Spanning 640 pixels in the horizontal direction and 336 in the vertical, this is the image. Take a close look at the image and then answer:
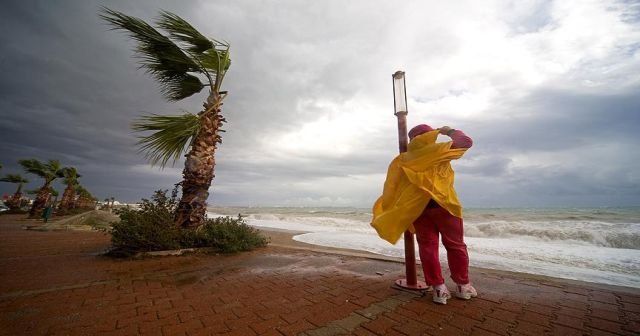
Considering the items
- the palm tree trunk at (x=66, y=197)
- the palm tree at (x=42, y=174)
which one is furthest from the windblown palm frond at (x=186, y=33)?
the palm tree trunk at (x=66, y=197)

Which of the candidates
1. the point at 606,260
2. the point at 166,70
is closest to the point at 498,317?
the point at 606,260

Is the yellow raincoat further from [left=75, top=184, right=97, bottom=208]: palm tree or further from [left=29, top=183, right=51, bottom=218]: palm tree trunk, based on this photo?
[left=75, top=184, right=97, bottom=208]: palm tree

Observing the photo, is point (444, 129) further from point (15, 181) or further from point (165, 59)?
point (15, 181)

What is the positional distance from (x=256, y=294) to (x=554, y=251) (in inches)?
317

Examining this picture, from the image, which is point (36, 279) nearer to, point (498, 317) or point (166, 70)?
point (166, 70)

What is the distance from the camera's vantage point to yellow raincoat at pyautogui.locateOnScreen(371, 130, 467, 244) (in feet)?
9.20

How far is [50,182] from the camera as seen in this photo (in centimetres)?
2133

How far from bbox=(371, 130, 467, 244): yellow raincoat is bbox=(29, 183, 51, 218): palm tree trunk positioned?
29023 millimetres

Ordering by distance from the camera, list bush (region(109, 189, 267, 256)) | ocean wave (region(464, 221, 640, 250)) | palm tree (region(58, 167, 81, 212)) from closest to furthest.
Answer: bush (region(109, 189, 267, 256)) < ocean wave (region(464, 221, 640, 250)) < palm tree (region(58, 167, 81, 212))

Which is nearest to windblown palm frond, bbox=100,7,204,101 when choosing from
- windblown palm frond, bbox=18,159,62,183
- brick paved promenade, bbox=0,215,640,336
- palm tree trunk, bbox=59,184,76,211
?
brick paved promenade, bbox=0,215,640,336

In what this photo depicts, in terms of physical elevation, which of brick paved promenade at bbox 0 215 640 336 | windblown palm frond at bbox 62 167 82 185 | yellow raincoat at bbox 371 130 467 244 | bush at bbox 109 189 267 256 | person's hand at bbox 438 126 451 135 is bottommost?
brick paved promenade at bbox 0 215 640 336

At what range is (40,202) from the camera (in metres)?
20.1

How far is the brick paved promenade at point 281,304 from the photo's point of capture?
2199mm

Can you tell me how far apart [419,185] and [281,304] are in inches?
81.4
